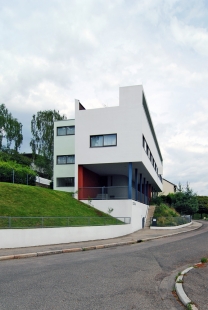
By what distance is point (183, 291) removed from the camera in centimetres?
718

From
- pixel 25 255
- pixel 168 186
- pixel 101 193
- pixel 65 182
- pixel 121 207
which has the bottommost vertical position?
pixel 25 255

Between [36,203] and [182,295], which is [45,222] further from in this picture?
[182,295]

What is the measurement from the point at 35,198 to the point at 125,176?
18.3 metres

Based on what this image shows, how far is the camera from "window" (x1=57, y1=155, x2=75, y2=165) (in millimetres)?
A: 33719

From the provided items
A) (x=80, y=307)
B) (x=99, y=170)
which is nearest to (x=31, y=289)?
(x=80, y=307)

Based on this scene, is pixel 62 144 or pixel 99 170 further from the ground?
pixel 62 144

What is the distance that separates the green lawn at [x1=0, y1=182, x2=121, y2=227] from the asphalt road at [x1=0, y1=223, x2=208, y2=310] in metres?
5.92

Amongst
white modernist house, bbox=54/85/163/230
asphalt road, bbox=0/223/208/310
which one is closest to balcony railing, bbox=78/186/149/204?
white modernist house, bbox=54/85/163/230

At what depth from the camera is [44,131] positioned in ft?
173

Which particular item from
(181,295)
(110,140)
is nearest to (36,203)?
(110,140)

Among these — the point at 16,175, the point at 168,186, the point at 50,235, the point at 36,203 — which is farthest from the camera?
the point at 168,186

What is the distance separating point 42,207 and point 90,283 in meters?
13.6

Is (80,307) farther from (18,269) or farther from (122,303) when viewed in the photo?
(18,269)

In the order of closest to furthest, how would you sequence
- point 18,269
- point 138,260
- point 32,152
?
point 18,269 → point 138,260 → point 32,152
